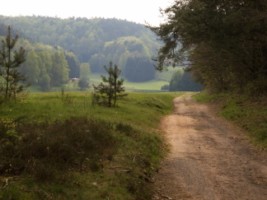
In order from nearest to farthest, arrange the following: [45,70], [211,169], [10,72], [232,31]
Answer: [211,169] → [10,72] → [232,31] → [45,70]

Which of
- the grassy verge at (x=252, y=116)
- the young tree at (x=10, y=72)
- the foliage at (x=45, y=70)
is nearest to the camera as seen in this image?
the grassy verge at (x=252, y=116)

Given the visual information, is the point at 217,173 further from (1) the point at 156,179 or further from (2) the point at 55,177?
(2) the point at 55,177

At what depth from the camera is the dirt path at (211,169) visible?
11.5m

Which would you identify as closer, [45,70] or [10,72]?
[10,72]

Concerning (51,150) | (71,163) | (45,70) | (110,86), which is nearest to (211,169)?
(71,163)

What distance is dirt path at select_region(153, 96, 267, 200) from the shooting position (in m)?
11.5

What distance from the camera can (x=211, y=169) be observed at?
46.2 ft

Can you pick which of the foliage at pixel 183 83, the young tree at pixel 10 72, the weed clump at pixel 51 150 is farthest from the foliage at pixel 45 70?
the weed clump at pixel 51 150

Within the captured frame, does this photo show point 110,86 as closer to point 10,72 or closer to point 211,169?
point 10,72

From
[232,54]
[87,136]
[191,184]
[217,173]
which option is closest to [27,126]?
[87,136]

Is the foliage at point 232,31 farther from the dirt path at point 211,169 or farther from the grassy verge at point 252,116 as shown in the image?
the dirt path at point 211,169

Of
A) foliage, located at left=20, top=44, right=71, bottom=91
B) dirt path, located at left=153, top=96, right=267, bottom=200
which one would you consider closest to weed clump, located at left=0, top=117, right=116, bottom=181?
dirt path, located at left=153, top=96, right=267, bottom=200

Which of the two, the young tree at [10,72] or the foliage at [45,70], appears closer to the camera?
the young tree at [10,72]

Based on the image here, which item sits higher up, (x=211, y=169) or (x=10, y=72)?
(x=10, y=72)
